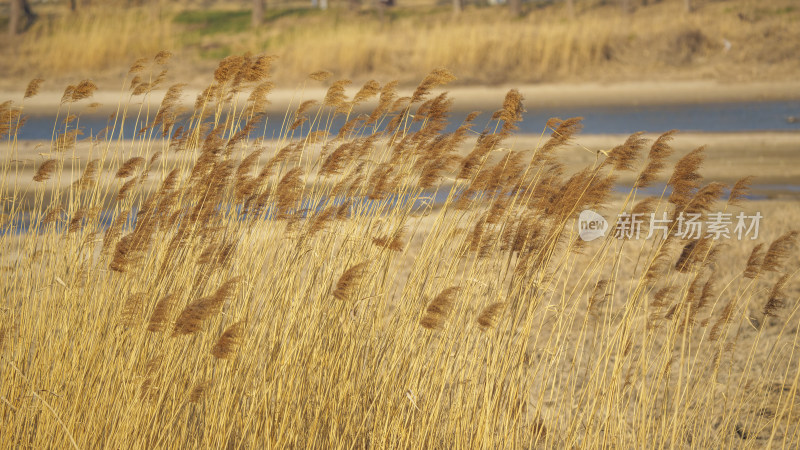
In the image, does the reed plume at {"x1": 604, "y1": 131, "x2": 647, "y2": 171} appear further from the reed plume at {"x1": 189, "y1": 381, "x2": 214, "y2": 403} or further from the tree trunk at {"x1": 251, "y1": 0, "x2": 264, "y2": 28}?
the tree trunk at {"x1": 251, "y1": 0, "x2": 264, "y2": 28}

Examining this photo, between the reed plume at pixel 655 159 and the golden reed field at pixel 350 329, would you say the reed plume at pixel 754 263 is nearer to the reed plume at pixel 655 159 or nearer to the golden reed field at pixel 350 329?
the golden reed field at pixel 350 329

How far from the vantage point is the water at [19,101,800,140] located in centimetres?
1316

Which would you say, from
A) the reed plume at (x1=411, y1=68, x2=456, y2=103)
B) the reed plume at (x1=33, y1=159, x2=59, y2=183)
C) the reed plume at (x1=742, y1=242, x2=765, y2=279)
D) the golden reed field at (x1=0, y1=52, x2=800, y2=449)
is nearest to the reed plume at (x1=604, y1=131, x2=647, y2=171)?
the golden reed field at (x1=0, y1=52, x2=800, y2=449)

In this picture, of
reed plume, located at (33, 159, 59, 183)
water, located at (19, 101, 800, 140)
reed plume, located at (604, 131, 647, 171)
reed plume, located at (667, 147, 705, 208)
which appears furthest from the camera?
water, located at (19, 101, 800, 140)

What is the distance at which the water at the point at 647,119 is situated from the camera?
13164 millimetres

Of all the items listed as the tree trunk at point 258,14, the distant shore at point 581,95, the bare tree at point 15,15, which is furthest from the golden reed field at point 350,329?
the bare tree at point 15,15

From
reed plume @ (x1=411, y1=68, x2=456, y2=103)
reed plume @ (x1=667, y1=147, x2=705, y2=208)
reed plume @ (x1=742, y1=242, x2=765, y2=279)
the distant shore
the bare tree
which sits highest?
reed plume @ (x1=411, y1=68, x2=456, y2=103)

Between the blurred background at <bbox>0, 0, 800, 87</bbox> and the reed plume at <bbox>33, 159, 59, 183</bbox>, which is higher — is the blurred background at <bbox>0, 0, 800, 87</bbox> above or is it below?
below

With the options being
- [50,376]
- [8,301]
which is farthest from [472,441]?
[8,301]

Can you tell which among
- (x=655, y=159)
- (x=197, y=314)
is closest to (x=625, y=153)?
(x=655, y=159)

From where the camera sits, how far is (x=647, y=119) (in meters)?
14.3

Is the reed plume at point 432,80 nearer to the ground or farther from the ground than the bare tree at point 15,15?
farther from the ground

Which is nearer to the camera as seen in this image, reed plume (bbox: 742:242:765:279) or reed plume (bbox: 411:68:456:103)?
reed plume (bbox: 742:242:765:279)

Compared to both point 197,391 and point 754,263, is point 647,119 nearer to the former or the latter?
point 754,263
